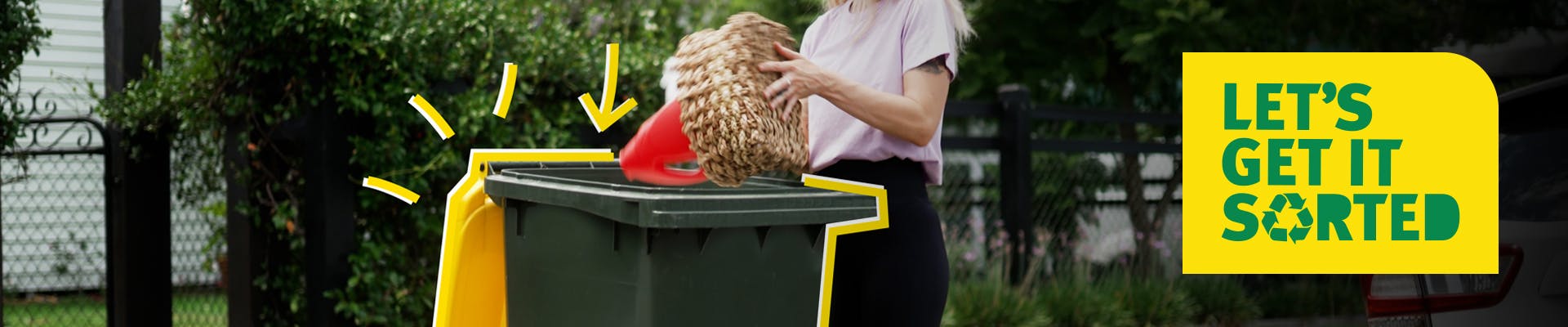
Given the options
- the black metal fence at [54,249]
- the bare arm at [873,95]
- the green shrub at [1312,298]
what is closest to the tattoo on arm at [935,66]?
the bare arm at [873,95]

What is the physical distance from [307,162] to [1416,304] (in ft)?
11.2

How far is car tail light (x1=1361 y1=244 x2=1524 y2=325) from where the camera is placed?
3.44 m

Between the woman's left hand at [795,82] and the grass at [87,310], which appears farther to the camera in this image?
the grass at [87,310]

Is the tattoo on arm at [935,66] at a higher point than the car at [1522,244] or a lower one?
higher

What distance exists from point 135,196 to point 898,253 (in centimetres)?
328

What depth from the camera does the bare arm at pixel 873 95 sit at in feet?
6.63

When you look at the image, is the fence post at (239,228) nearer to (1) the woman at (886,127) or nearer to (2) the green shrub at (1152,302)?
(1) the woman at (886,127)

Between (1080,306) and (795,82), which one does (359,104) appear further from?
(1080,306)

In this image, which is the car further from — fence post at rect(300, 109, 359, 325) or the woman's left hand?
fence post at rect(300, 109, 359, 325)

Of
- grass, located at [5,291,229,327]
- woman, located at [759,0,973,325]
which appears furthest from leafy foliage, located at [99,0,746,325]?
woman, located at [759,0,973,325]

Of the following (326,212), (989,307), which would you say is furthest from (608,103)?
(989,307)

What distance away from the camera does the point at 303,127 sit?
4141 mm

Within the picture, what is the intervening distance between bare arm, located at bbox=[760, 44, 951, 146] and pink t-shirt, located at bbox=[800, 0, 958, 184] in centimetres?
4

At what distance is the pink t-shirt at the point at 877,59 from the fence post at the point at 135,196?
3027 millimetres
